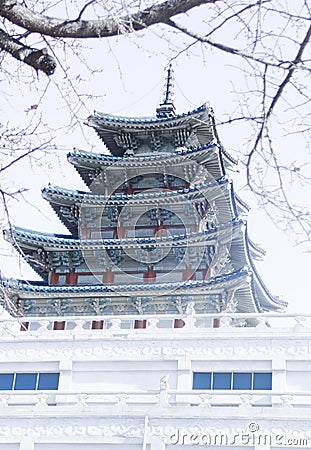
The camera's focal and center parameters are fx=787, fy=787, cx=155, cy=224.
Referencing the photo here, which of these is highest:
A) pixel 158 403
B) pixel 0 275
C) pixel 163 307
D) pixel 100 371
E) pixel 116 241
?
pixel 116 241

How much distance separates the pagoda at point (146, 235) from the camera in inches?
925

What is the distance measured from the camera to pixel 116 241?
954 inches

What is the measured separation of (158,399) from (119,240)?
735 centimetres

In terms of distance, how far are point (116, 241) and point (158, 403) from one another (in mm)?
7427

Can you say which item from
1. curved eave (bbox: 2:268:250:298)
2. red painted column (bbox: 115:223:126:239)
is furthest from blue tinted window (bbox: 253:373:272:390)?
red painted column (bbox: 115:223:126:239)

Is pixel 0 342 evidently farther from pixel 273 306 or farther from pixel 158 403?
pixel 273 306

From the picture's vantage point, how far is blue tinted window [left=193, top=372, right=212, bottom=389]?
19.8m

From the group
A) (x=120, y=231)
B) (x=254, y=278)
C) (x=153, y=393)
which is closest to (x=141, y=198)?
(x=120, y=231)

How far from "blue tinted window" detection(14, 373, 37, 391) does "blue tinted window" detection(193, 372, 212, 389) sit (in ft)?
14.1

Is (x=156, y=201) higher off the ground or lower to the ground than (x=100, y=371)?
higher

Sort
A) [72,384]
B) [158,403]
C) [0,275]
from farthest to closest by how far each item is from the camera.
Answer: [72,384]
[158,403]
[0,275]

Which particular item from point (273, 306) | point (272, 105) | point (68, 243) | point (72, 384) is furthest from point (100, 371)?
point (272, 105)

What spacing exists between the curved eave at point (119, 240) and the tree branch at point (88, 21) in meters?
17.4

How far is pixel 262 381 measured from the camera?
19.6 m
